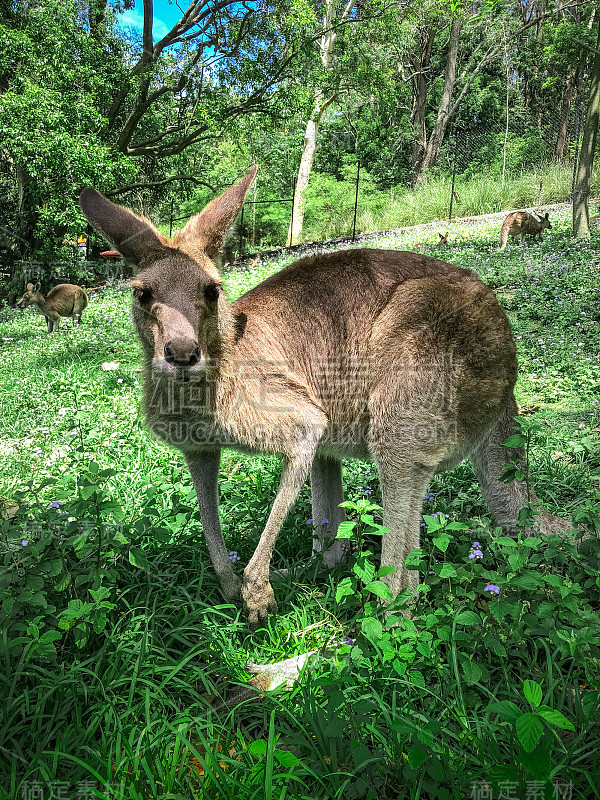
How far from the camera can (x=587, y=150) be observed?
9.93 m

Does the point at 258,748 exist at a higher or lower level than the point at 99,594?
lower

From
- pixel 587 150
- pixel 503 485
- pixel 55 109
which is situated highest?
pixel 55 109

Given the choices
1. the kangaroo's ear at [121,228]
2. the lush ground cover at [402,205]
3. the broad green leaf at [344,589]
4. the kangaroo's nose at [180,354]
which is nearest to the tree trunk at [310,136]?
the lush ground cover at [402,205]

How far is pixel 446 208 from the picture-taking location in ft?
58.3

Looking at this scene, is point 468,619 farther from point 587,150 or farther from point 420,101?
point 420,101

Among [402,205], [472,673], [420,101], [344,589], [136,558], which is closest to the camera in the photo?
[472,673]

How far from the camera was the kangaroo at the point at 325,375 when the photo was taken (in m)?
2.40

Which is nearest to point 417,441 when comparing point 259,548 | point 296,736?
point 259,548

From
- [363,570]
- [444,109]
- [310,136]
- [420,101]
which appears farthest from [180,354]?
A: [420,101]

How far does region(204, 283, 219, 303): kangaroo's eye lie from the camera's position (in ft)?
7.90

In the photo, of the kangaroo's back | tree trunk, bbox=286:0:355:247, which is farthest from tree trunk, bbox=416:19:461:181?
the kangaroo's back

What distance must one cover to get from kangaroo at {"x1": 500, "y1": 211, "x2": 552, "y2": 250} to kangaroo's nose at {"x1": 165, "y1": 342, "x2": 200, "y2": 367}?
32.3 feet

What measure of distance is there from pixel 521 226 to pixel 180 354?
1082cm

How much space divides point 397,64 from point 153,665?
3070 centimetres
